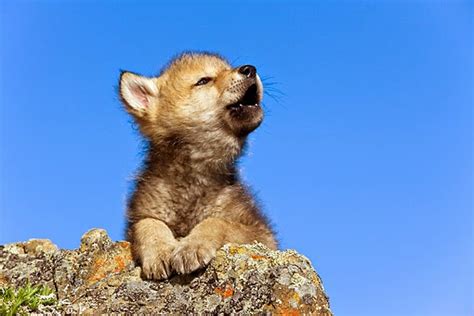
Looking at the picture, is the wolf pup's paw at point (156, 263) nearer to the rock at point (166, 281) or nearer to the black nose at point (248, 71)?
the rock at point (166, 281)

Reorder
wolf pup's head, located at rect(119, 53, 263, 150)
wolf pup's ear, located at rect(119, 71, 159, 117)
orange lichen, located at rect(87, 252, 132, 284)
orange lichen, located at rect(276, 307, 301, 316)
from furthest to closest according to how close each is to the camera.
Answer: wolf pup's ear, located at rect(119, 71, 159, 117)
wolf pup's head, located at rect(119, 53, 263, 150)
orange lichen, located at rect(87, 252, 132, 284)
orange lichen, located at rect(276, 307, 301, 316)

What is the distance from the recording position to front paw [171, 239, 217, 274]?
5383 mm

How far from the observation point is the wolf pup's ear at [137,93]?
8164mm

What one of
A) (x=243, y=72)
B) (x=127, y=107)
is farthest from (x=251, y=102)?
(x=127, y=107)

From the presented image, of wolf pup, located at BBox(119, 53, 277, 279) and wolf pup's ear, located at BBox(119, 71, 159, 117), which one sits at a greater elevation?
wolf pup's ear, located at BBox(119, 71, 159, 117)

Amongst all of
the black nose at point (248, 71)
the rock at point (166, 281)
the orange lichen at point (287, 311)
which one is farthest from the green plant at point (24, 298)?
the black nose at point (248, 71)

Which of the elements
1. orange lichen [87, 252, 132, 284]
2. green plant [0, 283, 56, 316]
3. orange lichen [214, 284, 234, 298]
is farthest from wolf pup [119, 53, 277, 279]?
green plant [0, 283, 56, 316]

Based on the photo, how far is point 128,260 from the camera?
5.94 m

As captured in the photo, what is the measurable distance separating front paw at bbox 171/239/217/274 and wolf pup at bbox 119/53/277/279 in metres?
0.03

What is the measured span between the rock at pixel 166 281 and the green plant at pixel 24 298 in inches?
3.9

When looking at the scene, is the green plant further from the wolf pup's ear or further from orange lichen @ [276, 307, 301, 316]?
the wolf pup's ear

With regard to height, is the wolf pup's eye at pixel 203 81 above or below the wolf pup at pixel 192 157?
above

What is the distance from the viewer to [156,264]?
552 cm

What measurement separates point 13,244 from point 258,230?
83.4 inches
